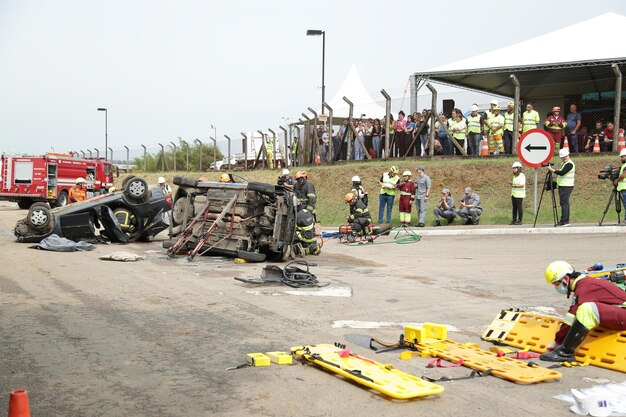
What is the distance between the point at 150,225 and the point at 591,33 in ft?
57.8

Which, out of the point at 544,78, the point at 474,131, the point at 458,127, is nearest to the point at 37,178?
the point at 458,127

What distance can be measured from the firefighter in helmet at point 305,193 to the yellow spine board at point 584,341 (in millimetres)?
9096

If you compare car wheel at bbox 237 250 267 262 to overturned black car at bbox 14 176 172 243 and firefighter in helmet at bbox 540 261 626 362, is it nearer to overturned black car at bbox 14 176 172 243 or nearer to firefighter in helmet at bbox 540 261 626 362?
overturned black car at bbox 14 176 172 243

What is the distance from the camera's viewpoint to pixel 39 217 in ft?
52.6

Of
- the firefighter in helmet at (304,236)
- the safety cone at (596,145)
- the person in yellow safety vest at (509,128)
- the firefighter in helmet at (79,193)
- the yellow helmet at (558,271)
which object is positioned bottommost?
the firefighter in helmet at (304,236)

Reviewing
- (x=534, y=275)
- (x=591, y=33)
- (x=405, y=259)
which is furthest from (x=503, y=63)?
(x=534, y=275)

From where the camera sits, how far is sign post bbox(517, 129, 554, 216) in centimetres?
1680

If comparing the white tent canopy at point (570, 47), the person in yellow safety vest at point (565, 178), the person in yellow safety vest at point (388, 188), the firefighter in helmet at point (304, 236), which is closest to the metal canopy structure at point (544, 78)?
Answer: the white tent canopy at point (570, 47)

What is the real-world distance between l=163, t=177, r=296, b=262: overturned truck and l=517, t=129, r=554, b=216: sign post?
22.0 feet

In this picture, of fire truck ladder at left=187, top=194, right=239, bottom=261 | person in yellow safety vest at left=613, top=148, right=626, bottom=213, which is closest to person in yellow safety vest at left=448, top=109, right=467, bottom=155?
person in yellow safety vest at left=613, top=148, right=626, bottom=213

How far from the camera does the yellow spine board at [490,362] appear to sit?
5.66m

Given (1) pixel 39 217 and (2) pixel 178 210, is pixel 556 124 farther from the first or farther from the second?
(1) pixel 39 217

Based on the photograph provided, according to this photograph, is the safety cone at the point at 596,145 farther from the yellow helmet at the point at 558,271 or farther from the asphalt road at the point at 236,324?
the yellow helmet at the point at 558,271

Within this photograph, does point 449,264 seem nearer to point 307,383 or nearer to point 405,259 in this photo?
point 405,259
